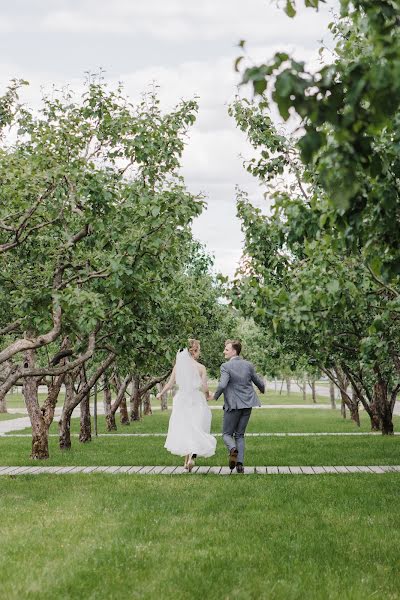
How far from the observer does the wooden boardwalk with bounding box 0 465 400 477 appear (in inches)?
538

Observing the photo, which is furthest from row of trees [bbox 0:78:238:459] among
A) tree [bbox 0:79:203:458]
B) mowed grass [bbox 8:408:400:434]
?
mowed grass [bbox 8:408:400:434]

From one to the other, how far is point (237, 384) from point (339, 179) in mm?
9282

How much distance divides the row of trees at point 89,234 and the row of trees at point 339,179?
1.80 m

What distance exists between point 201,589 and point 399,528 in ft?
10.5

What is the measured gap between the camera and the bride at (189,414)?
14070 mm

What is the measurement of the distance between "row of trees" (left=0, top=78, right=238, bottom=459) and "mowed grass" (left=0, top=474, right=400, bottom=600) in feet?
7.47

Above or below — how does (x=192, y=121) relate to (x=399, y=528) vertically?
above

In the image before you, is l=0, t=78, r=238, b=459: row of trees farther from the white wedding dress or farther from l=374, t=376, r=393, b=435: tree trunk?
l=374, t=376, r=393, b=435: tree trunk

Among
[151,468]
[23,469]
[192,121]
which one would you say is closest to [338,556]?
[151,468]

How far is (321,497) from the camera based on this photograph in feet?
34.9

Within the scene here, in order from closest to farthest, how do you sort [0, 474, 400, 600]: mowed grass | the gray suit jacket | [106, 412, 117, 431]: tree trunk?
1. [0, 474, 400, 600]: mowed grass
2. the gray suit jacket
3. [106, 412, 117, 431]: tree trunk

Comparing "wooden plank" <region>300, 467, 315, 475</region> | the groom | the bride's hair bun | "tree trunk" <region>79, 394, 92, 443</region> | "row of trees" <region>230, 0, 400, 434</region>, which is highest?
"row of trees" <region>230, 0, 400, 434</region>

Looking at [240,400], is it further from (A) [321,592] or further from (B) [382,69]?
(B) [382,69]

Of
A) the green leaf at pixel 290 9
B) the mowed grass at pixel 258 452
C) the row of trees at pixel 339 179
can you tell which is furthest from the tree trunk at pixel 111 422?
the green leaf at pixel 290 9
